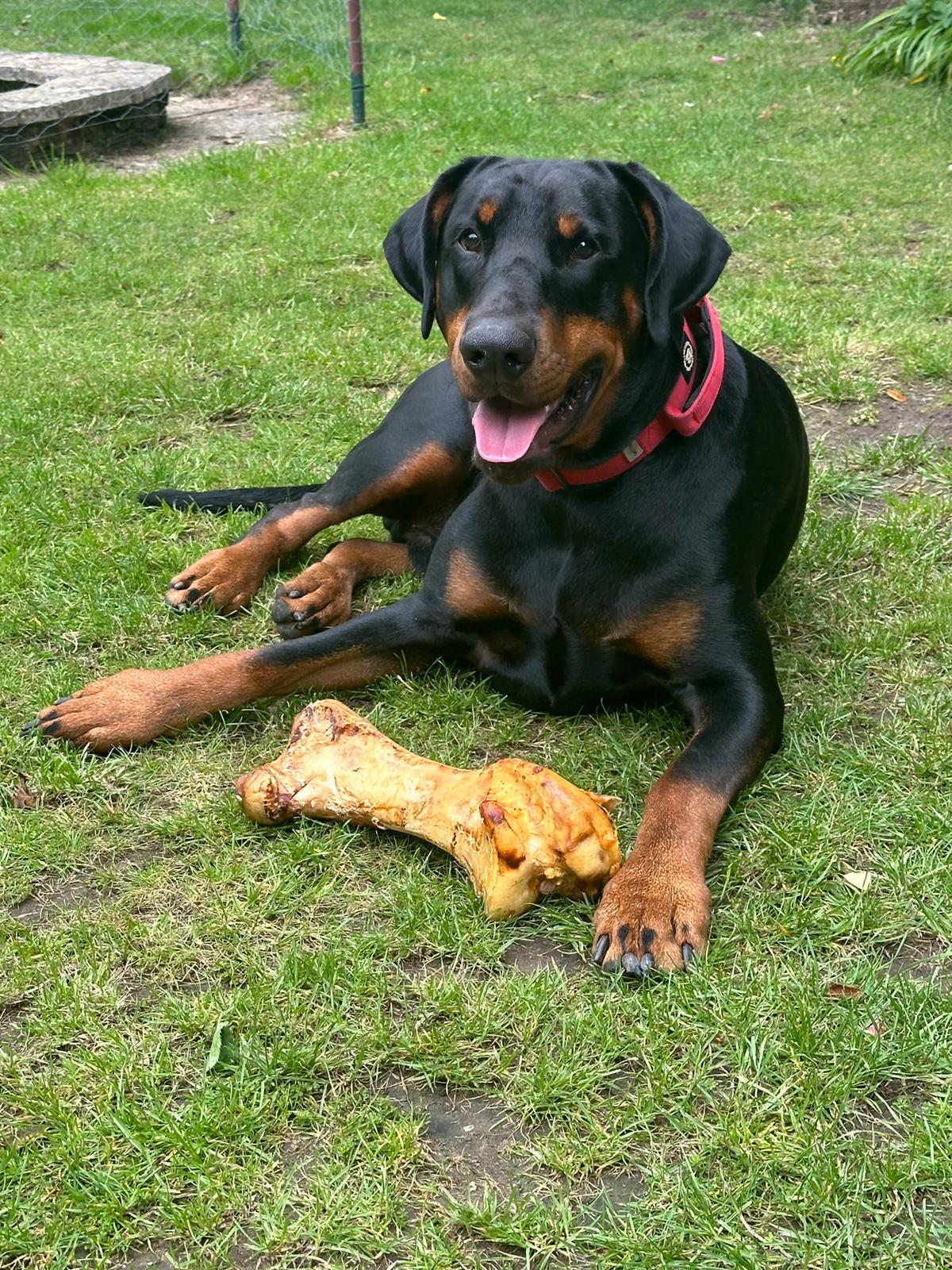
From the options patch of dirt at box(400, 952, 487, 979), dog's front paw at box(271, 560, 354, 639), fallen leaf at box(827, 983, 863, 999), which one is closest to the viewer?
fallen leaf at box(827, 983, 863, 999)

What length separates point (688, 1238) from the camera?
1.91 m

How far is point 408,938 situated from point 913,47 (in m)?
10.2

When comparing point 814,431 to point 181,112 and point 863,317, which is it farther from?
point 181,112

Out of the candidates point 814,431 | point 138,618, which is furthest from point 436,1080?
point 814,431

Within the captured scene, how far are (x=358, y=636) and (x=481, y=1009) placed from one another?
1270 millimetres

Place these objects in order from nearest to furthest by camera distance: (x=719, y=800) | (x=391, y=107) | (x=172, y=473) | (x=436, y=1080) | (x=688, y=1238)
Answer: (x=688, y=1238) → (x=436, y=1080) → (x=719, y=800) → (x=172, y=473) → (x=391, y=107)

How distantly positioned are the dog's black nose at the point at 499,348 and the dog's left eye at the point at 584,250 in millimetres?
317

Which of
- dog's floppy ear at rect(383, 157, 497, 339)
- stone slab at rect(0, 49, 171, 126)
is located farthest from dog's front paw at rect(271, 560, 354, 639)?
stone slab at rect(0, 49, 171, 126)

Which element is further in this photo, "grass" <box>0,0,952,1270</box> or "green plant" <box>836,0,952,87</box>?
"green plant" <box>836,0,952,87</box>

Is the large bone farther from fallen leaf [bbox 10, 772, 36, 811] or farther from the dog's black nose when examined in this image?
the dog's black nose

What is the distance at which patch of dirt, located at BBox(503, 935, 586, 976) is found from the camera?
2463 millimetres

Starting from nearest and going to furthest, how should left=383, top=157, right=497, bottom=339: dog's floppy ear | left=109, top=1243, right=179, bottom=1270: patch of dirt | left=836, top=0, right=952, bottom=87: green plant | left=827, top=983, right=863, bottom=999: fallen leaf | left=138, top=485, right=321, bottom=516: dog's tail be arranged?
left=109, top=1243, right=179, bottom=1270: patch of dirt, left=827, top=983, right=863, bottom=999: fallen leaf, left=383, top=157, right=497, bottom=339: dog's floppy ear, left=138, top=485, right=321, bottom=516: dog's tail, left=836, top=0, right=952, bottom=87: green plant

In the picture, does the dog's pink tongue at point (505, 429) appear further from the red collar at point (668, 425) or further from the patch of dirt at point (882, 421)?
the patch of dirt at point (882, 421)

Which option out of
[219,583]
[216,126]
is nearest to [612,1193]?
[219,583]
